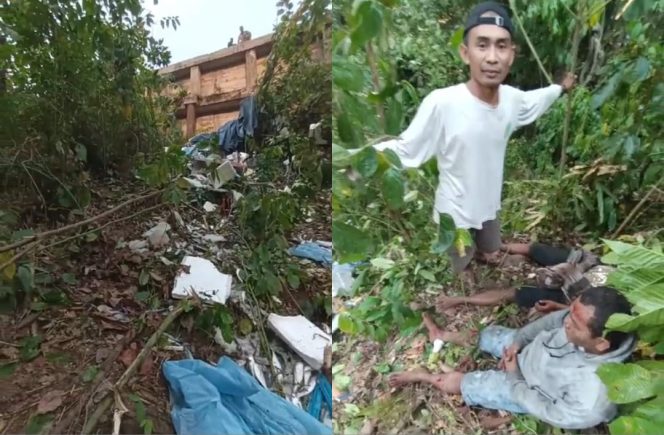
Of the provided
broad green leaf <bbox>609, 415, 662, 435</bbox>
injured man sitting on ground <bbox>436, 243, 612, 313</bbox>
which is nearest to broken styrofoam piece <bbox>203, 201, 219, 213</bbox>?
injured man sitting on ground <bbox>436, 243, 612, 313</bbox>

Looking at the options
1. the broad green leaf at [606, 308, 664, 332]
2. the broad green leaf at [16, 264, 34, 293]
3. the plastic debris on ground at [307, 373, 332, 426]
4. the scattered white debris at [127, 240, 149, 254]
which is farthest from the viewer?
the scattered white debris at [127, 240, 149, 254]

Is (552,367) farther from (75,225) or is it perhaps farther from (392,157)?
(75,225)

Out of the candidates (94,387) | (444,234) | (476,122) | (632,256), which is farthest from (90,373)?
(632,256)

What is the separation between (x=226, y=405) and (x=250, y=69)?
0.56 metres

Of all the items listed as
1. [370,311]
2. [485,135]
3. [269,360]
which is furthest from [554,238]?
[269,360]

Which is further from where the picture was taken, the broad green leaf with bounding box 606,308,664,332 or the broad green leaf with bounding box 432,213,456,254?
the broad green leaf with bounding box 432,213,456,254

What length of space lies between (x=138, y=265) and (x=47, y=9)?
18.3 inches

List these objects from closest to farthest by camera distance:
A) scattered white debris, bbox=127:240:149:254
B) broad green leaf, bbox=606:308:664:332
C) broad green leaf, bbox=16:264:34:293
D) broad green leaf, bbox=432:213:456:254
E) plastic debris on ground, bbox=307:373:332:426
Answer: broad green leaf, bbox=606:308:664:332
broad green leaf, bbox=432:213:456:254
broad green leaf, bbox=16:264:34:293
plastic debris on ground, bbox=307:373:332:426
scattered white debris, bbox=127:240:149:254

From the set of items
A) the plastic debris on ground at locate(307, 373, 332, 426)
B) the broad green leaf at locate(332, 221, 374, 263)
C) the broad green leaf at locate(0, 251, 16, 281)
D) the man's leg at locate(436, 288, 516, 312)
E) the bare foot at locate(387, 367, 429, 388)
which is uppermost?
the broad green leaf at locate(332, 221, 374, 263)

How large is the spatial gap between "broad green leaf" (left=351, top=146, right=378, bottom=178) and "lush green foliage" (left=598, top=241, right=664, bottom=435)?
31 cm

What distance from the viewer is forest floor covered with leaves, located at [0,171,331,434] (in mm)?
859

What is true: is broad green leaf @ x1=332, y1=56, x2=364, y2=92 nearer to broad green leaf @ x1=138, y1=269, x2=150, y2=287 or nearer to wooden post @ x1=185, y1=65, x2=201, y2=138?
wooden post @ x1=185, y1=65, x2=201, y2=138

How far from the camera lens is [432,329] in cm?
80

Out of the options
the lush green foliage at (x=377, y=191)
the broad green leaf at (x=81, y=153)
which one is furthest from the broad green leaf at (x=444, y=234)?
the broad green leaf at (x=81, y=153)
